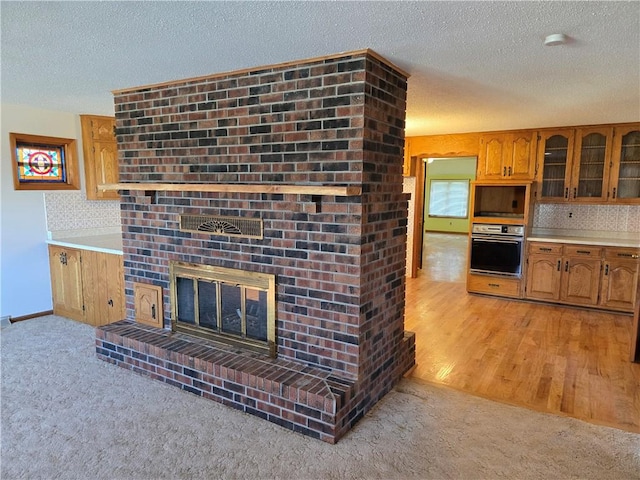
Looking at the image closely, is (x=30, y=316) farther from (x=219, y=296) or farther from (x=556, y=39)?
(x=556, y=39)

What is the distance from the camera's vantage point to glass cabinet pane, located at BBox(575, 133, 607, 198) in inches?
195

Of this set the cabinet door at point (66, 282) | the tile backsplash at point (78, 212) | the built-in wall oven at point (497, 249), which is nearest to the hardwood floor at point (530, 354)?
→ the built-in wall oven at point (497, 249)

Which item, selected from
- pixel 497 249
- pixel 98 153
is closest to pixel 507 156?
pixel 497 249

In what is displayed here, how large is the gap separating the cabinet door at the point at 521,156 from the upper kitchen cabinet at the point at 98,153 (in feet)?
15.8

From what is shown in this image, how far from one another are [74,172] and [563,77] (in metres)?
4.68

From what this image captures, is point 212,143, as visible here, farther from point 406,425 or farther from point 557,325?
point 557,325

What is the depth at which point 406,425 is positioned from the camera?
8.23 ft

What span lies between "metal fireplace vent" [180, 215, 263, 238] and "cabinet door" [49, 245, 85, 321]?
186cm

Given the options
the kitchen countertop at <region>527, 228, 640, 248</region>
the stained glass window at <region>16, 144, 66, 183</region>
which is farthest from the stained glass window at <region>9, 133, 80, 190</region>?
the kitchen countertop at <region>527, 228, 640, 248</region>

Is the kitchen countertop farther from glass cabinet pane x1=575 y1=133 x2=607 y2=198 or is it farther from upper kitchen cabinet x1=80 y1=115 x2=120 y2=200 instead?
upper kitchen cabinet x1=80 y1=115 x2=120 y2=200

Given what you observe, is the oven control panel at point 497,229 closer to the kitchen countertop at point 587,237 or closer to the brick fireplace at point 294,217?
the kitchen countertop at point 587,237

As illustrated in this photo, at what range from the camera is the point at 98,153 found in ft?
15.1

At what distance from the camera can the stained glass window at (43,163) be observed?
4139 millimetres

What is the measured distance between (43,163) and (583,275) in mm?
6145
